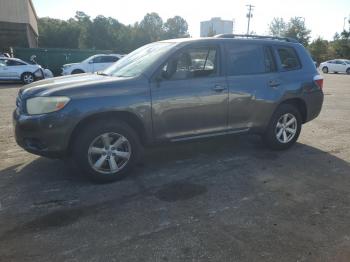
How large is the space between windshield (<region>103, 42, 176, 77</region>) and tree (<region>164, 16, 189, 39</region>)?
92.7m

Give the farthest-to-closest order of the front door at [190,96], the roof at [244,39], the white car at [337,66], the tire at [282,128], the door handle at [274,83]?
1. the white car at [337,66]
2. the tire at [282,128]
3. the door handle at [274,83]
4. the roof at [244,39]
5. the front door at [190,96]

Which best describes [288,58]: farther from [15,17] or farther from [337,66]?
[337,66]

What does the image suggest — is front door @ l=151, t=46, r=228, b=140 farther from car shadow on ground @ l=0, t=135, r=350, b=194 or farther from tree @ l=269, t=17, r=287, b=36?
tree @ l=269, t=17, r=287, b=36

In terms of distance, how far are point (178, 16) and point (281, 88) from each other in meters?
107

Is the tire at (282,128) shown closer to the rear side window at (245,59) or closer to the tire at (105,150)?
the rear side window at (245,59)

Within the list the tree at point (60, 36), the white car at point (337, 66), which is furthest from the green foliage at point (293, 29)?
the tree at point (60, 36)

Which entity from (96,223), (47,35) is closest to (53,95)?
(96,223)

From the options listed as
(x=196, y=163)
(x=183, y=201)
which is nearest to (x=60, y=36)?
(x=196, y=163)

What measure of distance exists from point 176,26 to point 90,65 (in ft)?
291

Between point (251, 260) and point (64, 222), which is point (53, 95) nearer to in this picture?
point (64, 222)

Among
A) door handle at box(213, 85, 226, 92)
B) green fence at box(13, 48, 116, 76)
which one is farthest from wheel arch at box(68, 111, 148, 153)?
green fence at box(13, 48, 116, 76)

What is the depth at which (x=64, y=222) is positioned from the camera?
3566 millimetres

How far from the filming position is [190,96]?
485 cm

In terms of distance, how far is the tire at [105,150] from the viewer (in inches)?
170
